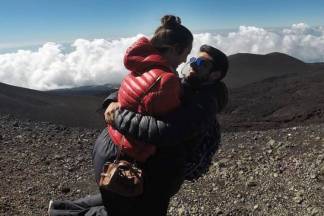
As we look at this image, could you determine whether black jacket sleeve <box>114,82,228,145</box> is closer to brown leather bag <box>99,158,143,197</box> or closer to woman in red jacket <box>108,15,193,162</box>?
woman in red jacket <box>108,15,193,162</box>

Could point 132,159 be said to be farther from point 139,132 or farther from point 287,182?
point 287,182

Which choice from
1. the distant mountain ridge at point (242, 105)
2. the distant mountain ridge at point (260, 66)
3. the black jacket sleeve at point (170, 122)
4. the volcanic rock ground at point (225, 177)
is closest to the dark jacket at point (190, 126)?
the black jacket sleeve at point (170, 122)

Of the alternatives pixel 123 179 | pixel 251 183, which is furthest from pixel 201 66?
pixel 251 183

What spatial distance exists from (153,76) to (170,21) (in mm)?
376

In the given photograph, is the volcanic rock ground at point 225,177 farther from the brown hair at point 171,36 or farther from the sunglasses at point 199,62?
the brown hair at point 171,36

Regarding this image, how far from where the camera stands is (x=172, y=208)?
21.2ft

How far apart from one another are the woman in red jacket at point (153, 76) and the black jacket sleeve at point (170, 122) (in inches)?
1.7

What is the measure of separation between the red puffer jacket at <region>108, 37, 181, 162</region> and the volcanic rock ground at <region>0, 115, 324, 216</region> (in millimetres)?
3412

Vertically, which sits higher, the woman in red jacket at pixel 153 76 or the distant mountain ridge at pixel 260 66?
the woman in red jacket at pixel 153 76

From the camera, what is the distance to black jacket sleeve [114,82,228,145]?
2744mm

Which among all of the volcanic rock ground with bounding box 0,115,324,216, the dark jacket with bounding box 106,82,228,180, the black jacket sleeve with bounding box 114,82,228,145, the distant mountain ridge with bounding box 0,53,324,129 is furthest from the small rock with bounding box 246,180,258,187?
the distant mountain ridge with bounding box 0,53,324,129

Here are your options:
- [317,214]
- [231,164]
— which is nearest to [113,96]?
[317,214]

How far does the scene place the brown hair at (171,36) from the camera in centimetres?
298

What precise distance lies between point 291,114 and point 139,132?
1871 centimetres
